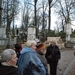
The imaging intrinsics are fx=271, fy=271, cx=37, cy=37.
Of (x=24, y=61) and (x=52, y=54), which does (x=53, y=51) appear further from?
(x=24, y=61)

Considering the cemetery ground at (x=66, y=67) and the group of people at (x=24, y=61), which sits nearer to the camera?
the group of people at (x=24, y=61)

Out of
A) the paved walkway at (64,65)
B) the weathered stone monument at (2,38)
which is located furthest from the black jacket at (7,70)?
the weathered stone monument at (2,38)

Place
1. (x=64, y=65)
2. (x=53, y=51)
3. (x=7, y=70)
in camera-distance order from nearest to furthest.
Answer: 1. (x=7, y=70)
2. (x=53, y=51)
3. (x=64, y=65)

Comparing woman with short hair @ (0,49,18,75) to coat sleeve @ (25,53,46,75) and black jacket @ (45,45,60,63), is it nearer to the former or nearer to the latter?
coat sleeve @ (25,53,46,75)

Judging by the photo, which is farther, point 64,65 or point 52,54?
point 64,65

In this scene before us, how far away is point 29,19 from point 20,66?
6226cm

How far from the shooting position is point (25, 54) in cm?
576

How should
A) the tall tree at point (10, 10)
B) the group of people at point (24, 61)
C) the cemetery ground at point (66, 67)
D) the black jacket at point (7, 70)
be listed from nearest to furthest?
the black jacket at point (7, 70)
the group of people at point (24, 61)
the cemetery ground at point (66, 67)
the tall tree at point (10, 10)

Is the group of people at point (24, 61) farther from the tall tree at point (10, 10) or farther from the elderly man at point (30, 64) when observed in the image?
the tall tree at point (10, 10)

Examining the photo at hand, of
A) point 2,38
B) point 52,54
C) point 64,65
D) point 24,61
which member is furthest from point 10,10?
point 24,61

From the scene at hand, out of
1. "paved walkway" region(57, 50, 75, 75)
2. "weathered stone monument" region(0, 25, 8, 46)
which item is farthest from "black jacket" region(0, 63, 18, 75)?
"weathered stone monument" region(0, 25, 8, 46)

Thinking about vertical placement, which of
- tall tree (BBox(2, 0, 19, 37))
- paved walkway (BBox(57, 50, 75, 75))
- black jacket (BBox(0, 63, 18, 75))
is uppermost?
tall tree (BBox(2, 0, 19, 37))

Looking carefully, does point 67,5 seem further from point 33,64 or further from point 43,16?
point 33,64

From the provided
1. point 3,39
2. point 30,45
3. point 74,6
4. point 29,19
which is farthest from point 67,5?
point 30,45
